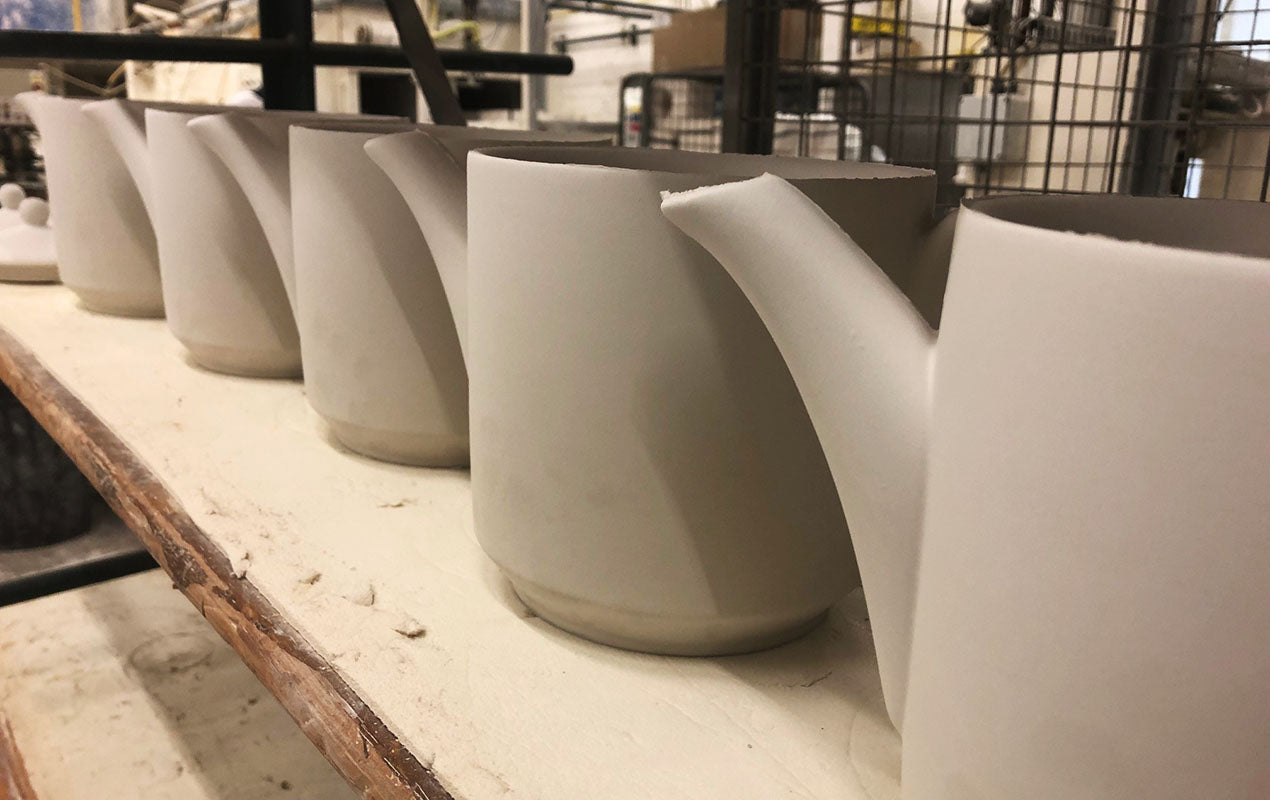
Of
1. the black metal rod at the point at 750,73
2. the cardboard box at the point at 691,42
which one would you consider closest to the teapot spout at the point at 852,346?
the black metal rod at the point at 750,73

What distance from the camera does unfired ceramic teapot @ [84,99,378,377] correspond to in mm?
575

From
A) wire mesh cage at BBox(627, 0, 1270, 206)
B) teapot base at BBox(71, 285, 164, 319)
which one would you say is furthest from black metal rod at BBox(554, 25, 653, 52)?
teapot base at BBox(71, 285, 164, 319)

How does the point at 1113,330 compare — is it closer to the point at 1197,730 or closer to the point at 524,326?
the point at 1197,730

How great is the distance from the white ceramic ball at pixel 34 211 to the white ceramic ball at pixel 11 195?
33 mm

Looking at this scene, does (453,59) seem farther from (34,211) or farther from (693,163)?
(693,163)

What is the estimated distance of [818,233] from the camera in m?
0.22

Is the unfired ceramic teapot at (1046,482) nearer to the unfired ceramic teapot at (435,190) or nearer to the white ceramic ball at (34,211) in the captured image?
the unfired ceramic teapot at (435,190)

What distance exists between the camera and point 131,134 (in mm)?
658

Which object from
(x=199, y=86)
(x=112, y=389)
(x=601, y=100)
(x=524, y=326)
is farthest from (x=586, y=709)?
(x=199, y=86)

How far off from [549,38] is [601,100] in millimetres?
345

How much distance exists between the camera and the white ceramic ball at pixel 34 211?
88 cm

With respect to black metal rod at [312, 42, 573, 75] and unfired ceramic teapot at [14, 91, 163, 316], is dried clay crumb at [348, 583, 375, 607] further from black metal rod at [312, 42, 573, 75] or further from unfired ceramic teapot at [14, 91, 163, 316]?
black metal rod at [312, 42, 573, 75]

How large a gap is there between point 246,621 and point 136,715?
1.70 ft

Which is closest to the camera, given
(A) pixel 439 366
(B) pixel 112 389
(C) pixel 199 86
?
(A) pixel 439 366
